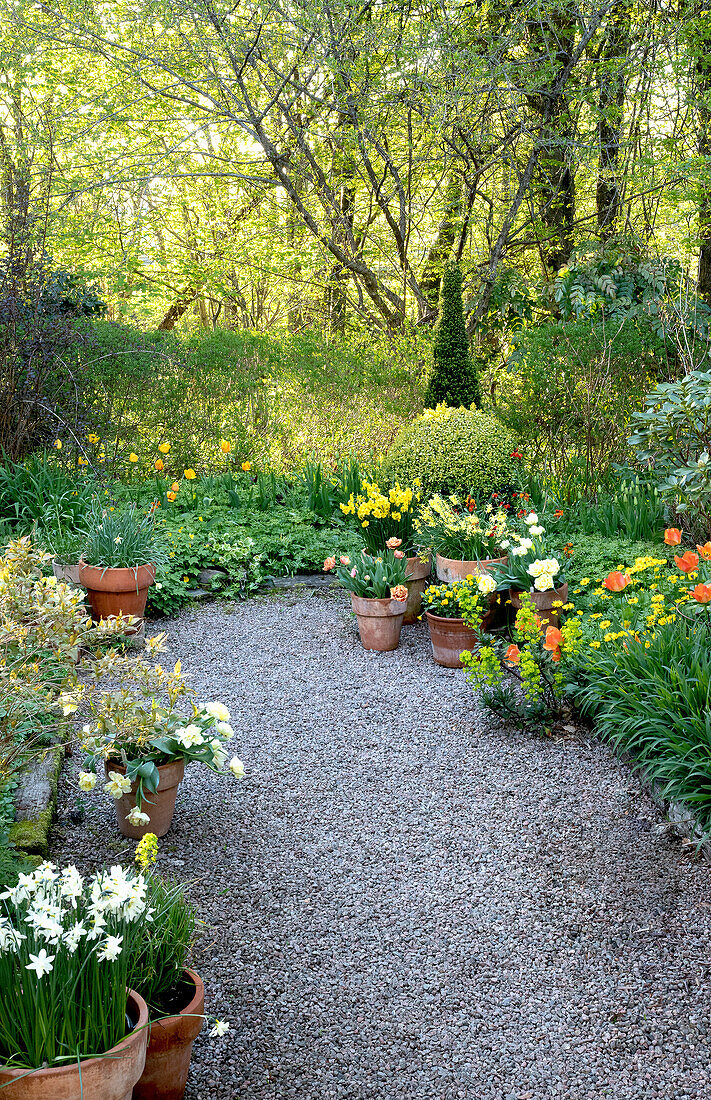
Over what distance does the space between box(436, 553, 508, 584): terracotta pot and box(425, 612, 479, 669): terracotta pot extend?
380mm

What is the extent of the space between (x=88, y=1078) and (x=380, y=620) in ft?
10.4

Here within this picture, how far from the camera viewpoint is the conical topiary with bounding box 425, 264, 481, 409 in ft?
21.4

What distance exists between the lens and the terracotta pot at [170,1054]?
1749 mm

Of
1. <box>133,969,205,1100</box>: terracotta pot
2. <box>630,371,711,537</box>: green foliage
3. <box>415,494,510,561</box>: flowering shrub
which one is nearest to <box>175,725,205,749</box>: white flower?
<box>133,969,205,1100</box>: terracotta pot

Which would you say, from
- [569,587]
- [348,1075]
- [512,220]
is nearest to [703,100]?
[512,220]

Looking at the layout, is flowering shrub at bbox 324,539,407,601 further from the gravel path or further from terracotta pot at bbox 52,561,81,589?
terracotta pot at bbox 52,561,81,589

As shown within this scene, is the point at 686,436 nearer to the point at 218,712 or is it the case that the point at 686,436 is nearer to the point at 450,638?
the point at 450,638

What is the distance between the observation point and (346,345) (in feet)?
24.1

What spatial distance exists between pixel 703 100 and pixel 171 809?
20.8 feet

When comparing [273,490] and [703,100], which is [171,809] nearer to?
[273,490]

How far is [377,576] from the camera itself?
4.48 metres

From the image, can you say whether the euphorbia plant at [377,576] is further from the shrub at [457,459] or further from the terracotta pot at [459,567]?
the shrub at [457,459]

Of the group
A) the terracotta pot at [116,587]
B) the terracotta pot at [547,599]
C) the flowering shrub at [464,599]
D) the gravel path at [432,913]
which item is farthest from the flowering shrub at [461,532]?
the terracotta pot at [116,587]

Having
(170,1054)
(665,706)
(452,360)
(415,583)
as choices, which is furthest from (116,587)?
(452,360)
